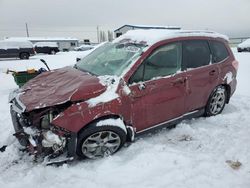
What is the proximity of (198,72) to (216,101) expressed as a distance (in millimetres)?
1010

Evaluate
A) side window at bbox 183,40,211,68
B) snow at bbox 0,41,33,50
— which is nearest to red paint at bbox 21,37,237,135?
side window at bbox 183,40,211,68

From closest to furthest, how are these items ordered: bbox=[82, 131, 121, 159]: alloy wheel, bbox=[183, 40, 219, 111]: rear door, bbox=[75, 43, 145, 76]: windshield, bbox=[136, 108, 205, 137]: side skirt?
bbox=[82, 131, 121, 159]: alloy wheel → bbox=[75, 43, 145, 76]: windshield → bbox=[136, 108, 205, 137]: side skirt → bbox=[183, 40, 219, 111]: rear door

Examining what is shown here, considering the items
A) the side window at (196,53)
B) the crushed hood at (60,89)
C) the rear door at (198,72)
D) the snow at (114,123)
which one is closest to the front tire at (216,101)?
the rear door at (198,72)

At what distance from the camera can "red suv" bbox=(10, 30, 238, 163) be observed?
3.40 metres

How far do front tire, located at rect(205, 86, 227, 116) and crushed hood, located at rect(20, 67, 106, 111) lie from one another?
2.50m

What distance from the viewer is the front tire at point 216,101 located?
5.08 metres

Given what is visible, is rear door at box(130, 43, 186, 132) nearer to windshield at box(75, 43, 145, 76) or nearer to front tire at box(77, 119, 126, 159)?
windshield at box(75, 43, 145, 76)

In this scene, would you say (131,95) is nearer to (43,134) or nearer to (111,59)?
(111,59)

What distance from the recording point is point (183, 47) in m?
4.48

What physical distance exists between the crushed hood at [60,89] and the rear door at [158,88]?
1.96 feet

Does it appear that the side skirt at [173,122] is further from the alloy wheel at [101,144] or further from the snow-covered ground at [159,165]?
the alloy wheel at [101,144]

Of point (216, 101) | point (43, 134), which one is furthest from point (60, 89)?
point (216, 101)

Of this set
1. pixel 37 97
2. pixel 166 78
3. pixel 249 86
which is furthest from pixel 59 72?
pixel 249 86

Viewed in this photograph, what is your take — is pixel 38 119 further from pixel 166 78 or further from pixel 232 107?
pixel 232 107
